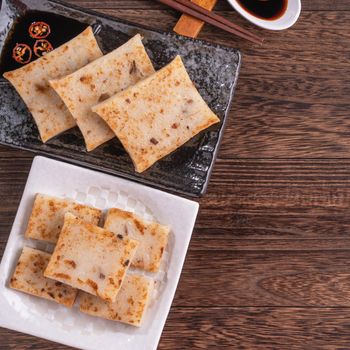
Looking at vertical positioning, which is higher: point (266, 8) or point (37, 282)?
point (266, 8)

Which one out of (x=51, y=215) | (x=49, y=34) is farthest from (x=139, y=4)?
(x=51, y=215)

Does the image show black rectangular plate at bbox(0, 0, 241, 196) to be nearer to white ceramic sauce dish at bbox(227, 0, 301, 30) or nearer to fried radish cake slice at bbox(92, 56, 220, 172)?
fried radish cake slice at bbox(92, 56, 220, 172)

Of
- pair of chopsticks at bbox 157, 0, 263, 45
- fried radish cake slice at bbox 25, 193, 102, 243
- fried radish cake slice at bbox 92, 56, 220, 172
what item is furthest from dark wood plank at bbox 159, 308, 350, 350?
pair of chopsticks at bbox 157, 0, 263, 45

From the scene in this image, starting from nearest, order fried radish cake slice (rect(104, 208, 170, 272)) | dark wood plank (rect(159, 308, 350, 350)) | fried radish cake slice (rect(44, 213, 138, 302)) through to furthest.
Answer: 1. fried radish cake slice (rect(44, 213, 138, 302))
2. fried radish cake slice (rect(104, 208, 170, 272))
3. dark wood plank (rect(159, 308, 350, 350))

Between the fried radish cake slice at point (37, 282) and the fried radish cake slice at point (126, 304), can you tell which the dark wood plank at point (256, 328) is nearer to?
the fried radish cake slice at point (126, 304)

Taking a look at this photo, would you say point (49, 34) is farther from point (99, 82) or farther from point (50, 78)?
point (99, 82)

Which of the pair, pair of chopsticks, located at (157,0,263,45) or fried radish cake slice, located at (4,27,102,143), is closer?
fried radish cake slice, located at (4,27,102,143)
